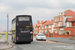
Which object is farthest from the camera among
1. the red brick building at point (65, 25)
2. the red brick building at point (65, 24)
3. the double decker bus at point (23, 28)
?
the red brick building at point (65, 24)

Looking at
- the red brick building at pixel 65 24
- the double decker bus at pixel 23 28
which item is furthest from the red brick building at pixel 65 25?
the double decker bus at pixel 23 28

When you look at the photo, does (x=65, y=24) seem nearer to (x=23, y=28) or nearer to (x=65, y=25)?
(x=65, y=25)

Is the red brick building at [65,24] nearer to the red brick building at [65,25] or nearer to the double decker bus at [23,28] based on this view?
the red brick building at [65,25]

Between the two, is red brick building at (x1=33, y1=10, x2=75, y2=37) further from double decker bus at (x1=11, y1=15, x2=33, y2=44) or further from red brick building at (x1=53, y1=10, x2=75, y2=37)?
double decker bus at (x1=11, y1=15, x2=33, y2=44)

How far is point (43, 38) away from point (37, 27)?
80.9 meters

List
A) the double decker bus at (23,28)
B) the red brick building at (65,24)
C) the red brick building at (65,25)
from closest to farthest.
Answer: the double decker bus at (23,28)
the red brick building at (65,25)
the red brick building at (65,24)

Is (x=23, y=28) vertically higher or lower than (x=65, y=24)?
lower

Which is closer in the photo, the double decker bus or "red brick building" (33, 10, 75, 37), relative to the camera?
the double decker bus

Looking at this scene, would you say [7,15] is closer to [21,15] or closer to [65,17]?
[21,15]

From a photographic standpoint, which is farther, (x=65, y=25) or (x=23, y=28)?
(x=65, y=25)

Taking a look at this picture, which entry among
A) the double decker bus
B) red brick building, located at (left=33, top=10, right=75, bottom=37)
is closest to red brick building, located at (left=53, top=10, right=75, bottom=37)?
red brick building, located at (left=33, top=10, right=75, bottom=37)

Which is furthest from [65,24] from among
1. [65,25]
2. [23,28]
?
[23,28]

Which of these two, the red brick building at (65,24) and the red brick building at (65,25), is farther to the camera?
the red brick building at (65,24)

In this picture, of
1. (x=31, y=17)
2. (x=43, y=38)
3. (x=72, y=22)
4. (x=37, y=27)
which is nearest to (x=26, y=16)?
(x=31, y=17)
